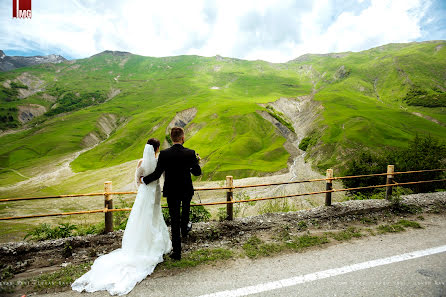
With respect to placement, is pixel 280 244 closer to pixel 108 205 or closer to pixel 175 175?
pixel 175 175

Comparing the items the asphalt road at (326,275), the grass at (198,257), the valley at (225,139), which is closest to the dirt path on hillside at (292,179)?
the valley at (225,139)

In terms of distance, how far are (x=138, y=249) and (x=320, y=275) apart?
382 centimetres

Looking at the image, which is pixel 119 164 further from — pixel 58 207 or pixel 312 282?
pixel 312 282

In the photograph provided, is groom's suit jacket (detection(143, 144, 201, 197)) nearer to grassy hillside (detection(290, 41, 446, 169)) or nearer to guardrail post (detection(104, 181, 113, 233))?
guardrail post (detection(104, 181, 113, 233))

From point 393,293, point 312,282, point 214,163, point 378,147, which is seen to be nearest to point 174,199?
point 312,282

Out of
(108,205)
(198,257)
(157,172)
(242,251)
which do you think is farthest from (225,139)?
(157,172)

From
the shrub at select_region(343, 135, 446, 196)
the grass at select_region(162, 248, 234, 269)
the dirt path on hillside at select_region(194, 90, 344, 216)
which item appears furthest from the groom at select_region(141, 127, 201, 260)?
the shrub at select_region(343, 135, 446, 196)

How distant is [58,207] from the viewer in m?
50.3

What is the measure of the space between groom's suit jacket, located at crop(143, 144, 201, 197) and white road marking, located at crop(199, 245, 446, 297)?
220 cm

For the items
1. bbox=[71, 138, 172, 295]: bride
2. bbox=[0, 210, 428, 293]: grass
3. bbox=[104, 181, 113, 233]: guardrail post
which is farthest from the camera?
bbox=[104, 181, 113, 233]: guardrail post

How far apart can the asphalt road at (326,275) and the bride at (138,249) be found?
0.61 ft

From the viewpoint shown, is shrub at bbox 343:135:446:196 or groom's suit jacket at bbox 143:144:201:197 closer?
groom's suit jacket at bbox 143:144:201:197

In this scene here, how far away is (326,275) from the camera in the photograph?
456 cm

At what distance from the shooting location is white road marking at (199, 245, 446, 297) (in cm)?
411
